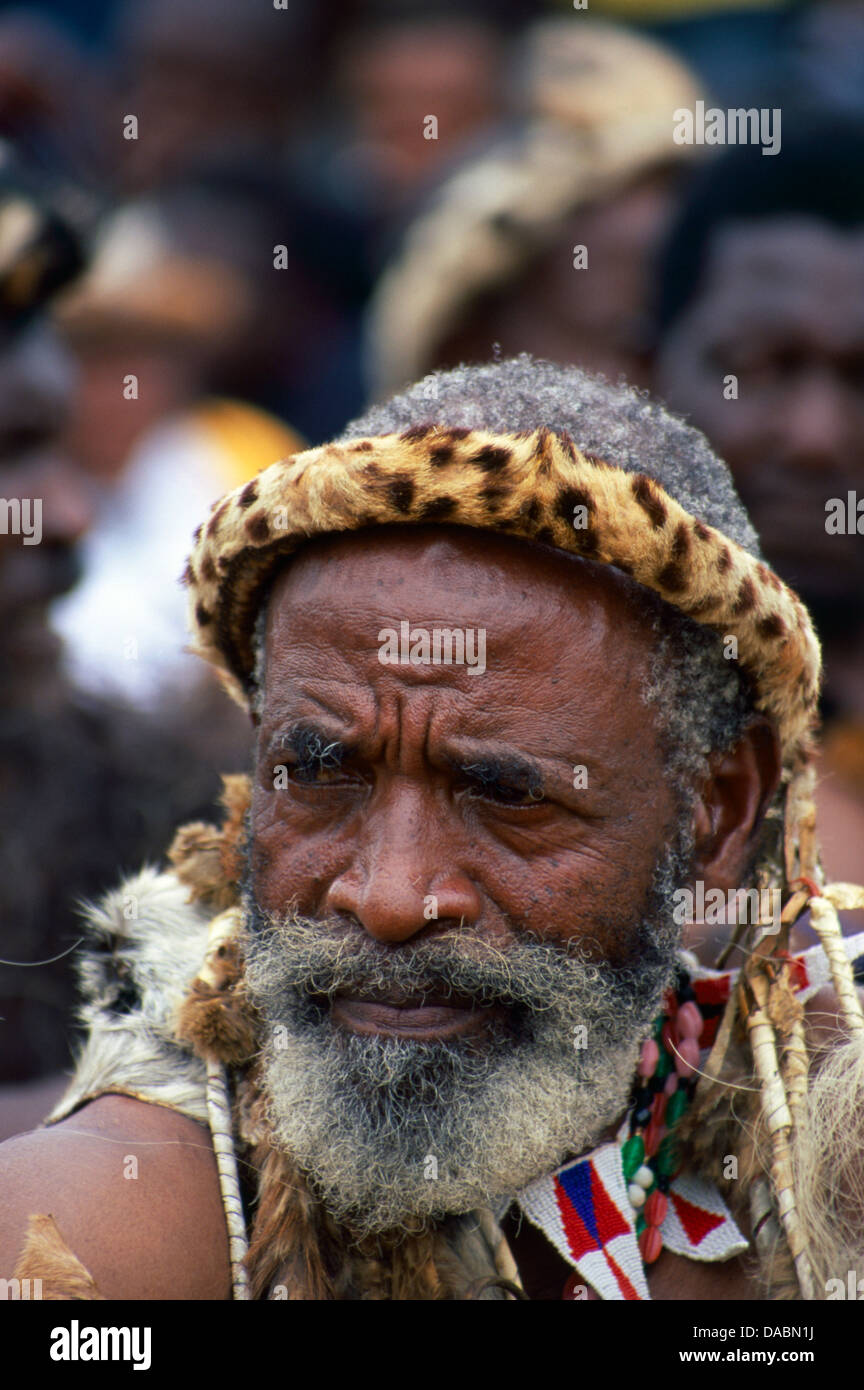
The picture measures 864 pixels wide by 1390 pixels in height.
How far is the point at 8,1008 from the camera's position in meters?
4.36

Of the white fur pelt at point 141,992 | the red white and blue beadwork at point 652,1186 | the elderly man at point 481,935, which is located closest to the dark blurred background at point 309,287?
the white fur pelt at point 141,992

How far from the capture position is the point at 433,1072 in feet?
9.27

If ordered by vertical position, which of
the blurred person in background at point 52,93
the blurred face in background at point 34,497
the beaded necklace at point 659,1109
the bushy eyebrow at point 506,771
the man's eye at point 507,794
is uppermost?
the blurred person in background at point 52,93

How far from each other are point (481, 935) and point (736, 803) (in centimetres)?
72

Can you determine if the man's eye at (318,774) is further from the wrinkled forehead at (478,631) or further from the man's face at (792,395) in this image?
the man's face at (792,395)

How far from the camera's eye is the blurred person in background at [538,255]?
668cm

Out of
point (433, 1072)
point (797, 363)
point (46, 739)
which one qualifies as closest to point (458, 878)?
point (433, 1072)

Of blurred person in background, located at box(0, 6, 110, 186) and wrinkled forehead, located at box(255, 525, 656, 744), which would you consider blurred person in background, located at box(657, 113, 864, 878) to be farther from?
blurred person in background, located at box(0, 6, 110, 186)

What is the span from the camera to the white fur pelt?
2.99 meters

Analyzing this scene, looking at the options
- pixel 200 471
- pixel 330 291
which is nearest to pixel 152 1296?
pixel 200 471

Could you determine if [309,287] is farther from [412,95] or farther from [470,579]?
[470,579]

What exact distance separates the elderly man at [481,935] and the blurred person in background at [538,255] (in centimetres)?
362

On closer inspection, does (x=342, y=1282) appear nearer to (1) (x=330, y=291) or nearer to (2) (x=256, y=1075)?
(2) (x=256, y=1075)

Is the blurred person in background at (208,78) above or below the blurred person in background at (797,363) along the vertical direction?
above
